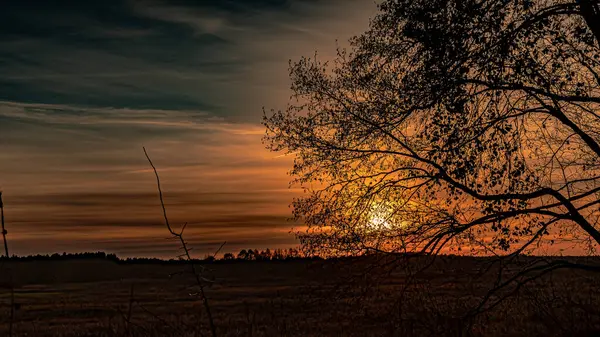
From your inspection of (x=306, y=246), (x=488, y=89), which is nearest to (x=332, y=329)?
(x=306, y=246)

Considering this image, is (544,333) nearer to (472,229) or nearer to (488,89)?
(472,229)

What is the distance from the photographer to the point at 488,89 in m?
13.9

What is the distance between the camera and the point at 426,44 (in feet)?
46.9

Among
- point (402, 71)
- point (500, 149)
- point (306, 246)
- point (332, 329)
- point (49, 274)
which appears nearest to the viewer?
point (500, 149)

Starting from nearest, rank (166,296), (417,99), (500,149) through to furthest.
→ (500,149)
(417,99)
(166,296)

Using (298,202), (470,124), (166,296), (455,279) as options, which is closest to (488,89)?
(470,124)

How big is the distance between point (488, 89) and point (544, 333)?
22.5 feet

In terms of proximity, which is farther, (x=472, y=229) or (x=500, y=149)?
(x=472, y=229)

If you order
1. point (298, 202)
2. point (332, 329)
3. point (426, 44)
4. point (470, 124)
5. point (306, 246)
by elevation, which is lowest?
point (332, 329)

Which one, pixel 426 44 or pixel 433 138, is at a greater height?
pixel 426 44

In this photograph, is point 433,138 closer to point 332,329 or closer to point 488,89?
point 488,89

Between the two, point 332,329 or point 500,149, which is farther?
point 332,329

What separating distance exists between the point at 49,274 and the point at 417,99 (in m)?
71.3

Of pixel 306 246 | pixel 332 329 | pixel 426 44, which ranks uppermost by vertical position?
pixel 426 44
